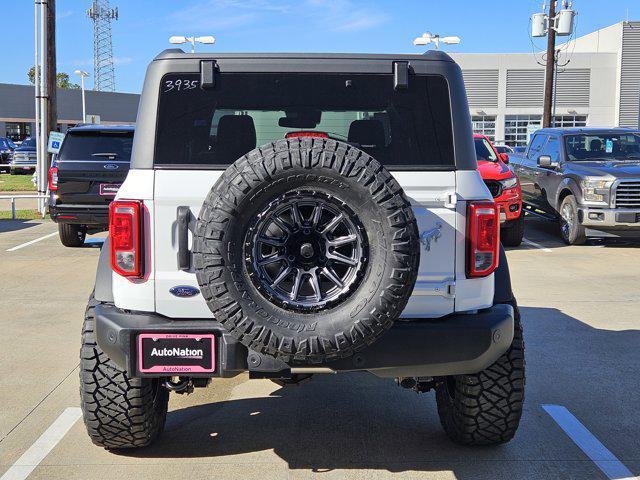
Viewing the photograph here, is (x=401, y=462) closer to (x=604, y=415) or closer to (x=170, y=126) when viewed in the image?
(x=604, y=415)

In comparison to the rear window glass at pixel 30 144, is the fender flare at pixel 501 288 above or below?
below

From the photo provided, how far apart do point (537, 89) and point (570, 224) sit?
54181mm

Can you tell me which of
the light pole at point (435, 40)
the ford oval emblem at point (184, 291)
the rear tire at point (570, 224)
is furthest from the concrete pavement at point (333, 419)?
the light pole at point (435, 40)

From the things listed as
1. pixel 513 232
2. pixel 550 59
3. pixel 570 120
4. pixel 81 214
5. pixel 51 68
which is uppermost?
pixel 550 59

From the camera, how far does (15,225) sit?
16531mm

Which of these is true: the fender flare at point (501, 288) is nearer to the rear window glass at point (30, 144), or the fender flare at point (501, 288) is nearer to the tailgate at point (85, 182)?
the tailgate at point (85, 182)

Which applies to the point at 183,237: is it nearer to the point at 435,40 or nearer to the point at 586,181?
the point at 586,181

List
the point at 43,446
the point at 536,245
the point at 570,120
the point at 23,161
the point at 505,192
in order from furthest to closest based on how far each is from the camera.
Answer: the point at 570,120, the point at 23,161, the point at 536,245, the point at 505,192, the point at 43,446

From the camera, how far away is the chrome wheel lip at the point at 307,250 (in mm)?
3570

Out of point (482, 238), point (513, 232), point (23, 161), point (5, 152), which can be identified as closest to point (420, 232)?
point (482, 238)

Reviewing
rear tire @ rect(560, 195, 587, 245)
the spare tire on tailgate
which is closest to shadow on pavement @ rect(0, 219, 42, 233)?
rear tire @ rect(560, 195, 587, 245)

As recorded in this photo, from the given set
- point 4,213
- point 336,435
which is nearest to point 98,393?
point 336,435

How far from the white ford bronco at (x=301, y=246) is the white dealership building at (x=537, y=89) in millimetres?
62154

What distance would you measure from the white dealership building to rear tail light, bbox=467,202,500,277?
62.3m
